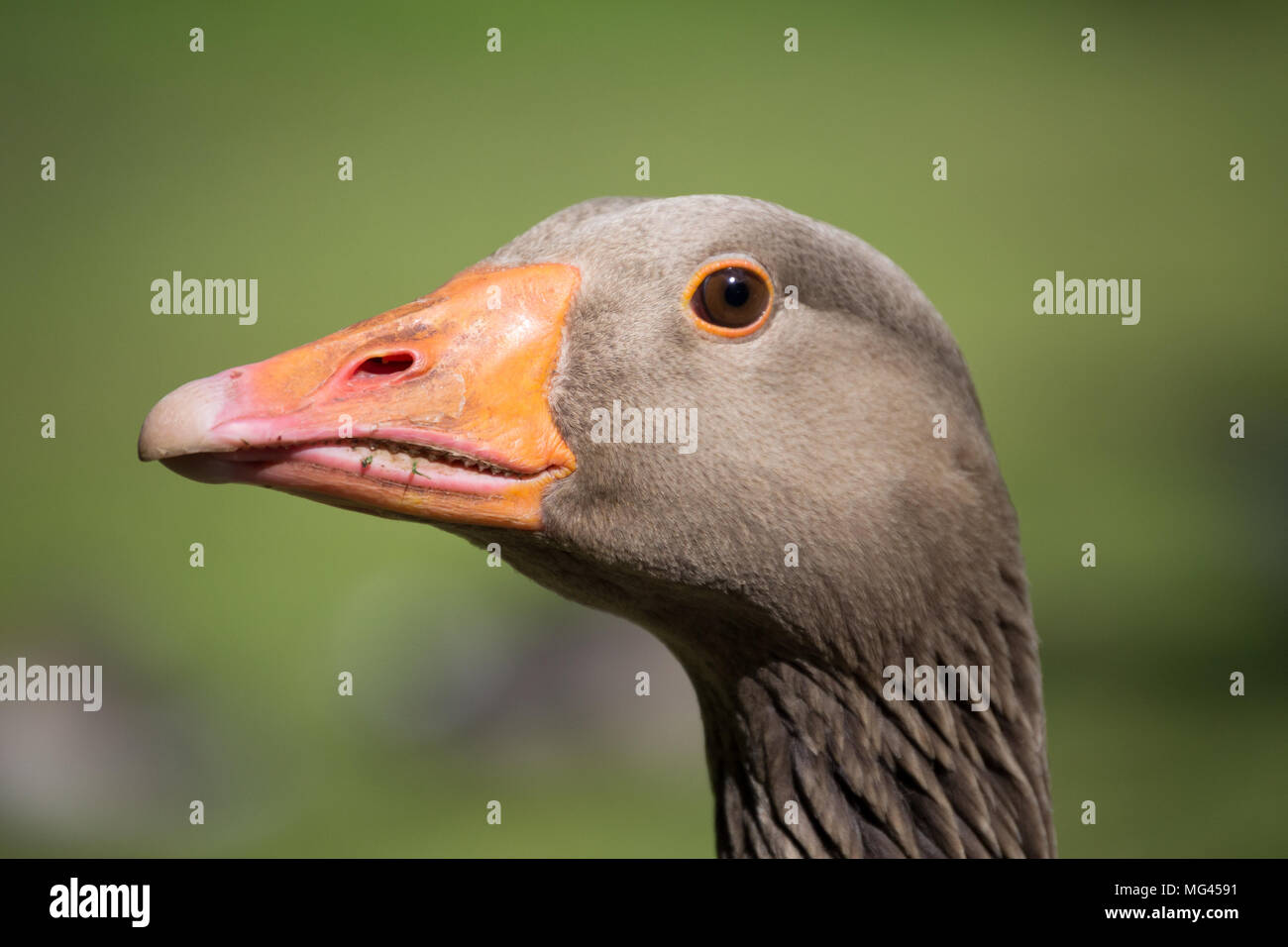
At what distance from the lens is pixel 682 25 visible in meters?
19.0

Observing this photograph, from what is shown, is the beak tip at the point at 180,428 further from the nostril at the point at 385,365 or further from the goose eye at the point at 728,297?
the goose eye at the point at 728,297

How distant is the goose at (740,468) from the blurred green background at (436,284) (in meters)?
3.98

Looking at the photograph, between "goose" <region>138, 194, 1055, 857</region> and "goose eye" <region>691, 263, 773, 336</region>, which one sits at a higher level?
"goose eye" <region>691, 263, 773, 336</region>

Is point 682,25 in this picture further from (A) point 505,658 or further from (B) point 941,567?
(B) point 941,567

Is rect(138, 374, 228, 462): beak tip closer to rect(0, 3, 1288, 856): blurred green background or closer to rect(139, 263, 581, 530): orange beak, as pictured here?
rect(139, 263, 581, 530): orange beak

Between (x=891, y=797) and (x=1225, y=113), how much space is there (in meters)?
16.6

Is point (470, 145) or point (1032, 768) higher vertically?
point (470, 145)

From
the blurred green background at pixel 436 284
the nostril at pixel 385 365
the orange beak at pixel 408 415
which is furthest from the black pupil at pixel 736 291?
the blurred green background at pixel 436 284

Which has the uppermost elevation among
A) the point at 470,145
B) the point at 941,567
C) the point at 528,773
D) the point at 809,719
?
the point at 470,145

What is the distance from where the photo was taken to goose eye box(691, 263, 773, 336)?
2.70 meters

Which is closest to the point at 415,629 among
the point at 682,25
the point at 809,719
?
the point at 809,719

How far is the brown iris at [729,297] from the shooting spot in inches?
106

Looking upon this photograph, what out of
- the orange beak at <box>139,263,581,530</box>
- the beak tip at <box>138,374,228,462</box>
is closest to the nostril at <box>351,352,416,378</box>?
the orange beak at <box>139,263,581,530</box>

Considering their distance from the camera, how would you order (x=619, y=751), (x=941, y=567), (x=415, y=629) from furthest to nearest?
1. (x=415, y=629)
2. (x=619, y=751)
3. (x=941, y=567)
